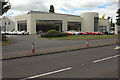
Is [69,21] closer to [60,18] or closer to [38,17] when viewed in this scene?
[60,18]

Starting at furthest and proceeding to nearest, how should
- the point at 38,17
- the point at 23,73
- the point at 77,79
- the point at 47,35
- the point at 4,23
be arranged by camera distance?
1. the point at 4,23
2. the point at 38,17
3. the point at 47,35
4. the point at 23,73
5. the point at 77,79

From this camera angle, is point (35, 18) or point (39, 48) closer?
point (39, 48)

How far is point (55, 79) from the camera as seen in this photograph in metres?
5.21

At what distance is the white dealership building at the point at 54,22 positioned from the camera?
5294cm

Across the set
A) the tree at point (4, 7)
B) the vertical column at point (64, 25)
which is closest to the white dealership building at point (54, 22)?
the vertical column at point (64, 25)

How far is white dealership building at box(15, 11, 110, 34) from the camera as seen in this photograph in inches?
2084

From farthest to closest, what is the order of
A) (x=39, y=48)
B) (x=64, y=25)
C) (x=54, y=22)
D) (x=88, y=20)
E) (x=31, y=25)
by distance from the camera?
1. (x=88, y=20)
2. (x=64, y=25)
3. (x=54, y=22)
4. (x=31, y=25)
5. (x=39, y=48)

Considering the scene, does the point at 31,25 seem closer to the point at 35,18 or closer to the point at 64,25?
the point at 35,18

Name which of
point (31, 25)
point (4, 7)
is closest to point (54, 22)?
point (31, 25)

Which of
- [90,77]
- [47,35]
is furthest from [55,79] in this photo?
[47,35]

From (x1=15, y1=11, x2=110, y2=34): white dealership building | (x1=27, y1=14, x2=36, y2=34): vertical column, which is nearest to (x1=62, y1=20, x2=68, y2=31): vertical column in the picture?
(x1=15, y1=11, x2=110, y2=34): white dealership building

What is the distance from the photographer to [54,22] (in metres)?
56.4

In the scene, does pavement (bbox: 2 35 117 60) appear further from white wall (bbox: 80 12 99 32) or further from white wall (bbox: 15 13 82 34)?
white wall (bbox: 80 12 99 32)

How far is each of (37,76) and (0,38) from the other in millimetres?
17668
